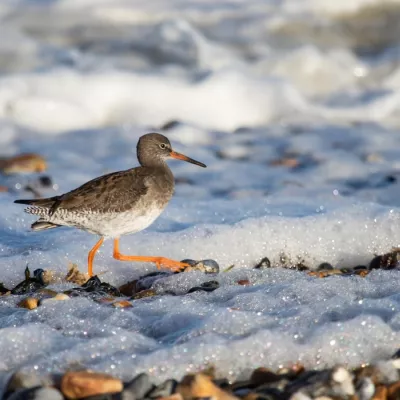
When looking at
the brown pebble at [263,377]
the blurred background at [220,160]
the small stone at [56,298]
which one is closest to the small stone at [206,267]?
the blurred background at [220,160]

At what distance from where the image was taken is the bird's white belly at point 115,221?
5827mm

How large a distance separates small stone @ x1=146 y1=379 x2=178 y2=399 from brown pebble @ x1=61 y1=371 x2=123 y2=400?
0.14 m

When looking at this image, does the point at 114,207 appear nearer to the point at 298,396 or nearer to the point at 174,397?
the point at 174,397

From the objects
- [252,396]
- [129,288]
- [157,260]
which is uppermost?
[252,396]

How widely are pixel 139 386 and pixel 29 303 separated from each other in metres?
1.44

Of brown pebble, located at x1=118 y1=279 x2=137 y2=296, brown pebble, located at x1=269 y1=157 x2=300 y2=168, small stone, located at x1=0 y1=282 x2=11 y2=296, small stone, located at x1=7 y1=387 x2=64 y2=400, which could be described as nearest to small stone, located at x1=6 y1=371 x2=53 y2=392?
small stone, located at x1=7 y1=387 x2=64 y2=400

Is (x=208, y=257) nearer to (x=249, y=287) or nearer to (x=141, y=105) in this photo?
(x=249, y=287)

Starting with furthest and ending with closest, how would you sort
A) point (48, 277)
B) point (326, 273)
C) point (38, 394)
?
point (326, 273) → point (48, 277) → point (38, 394)

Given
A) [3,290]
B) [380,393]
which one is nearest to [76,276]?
[3,290]

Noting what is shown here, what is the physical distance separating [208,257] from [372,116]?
A: 596 centimetres

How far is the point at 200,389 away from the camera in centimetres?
367

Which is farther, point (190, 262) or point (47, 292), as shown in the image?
point (190, 262)

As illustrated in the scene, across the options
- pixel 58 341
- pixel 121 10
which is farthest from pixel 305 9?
pixel 58 341

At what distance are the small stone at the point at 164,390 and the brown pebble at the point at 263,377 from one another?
1.27 feet
